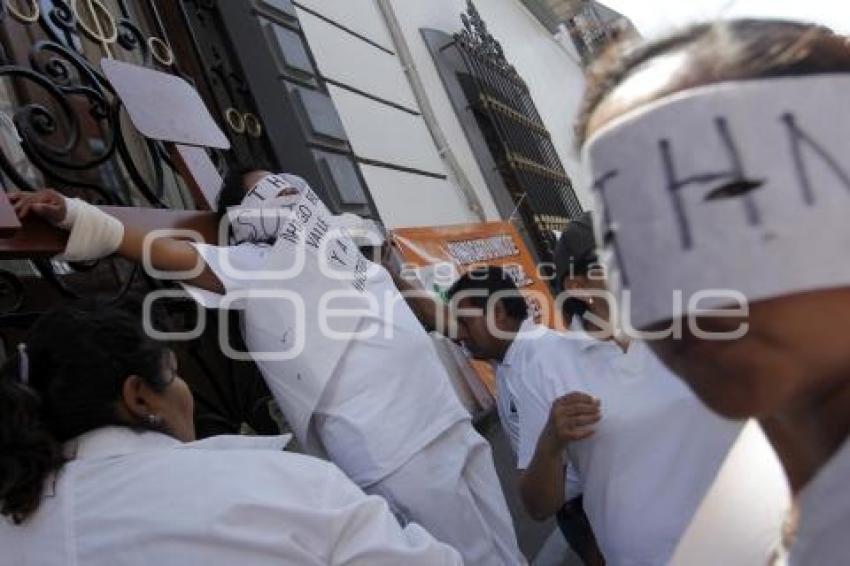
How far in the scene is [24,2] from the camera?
2.29m

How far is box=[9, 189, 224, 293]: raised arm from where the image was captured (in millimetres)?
1581

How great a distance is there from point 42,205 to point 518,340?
1339mm

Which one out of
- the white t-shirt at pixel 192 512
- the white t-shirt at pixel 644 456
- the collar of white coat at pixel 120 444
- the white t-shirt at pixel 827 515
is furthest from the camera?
the white t-shirt at pixel 644 456

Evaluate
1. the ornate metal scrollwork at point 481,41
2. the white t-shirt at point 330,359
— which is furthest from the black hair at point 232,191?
the ornate metal scrollwork at point 481,41

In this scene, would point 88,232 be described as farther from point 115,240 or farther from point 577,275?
point 577,275

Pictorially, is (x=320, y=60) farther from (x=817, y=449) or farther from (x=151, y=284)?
(x=817, y=449)

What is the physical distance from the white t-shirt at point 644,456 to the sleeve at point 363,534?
→ 460 mm

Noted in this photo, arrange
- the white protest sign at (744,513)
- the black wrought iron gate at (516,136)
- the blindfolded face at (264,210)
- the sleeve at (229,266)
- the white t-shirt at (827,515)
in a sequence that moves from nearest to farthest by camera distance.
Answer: the white t-shirt at (827,515) < the white protest sign at (744,513) < the sleeve at (229,266) < the blindfolded face at (264,210) < the black wrought iron gate at (516,136)

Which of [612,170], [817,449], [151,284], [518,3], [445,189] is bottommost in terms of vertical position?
[817,449]

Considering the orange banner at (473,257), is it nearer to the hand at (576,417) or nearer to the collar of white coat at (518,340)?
the collar of white coat at (518,340)

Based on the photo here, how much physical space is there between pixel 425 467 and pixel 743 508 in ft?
3.85

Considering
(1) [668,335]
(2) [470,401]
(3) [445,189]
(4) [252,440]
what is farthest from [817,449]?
(3) [445,189]

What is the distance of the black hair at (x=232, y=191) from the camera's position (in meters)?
2.14

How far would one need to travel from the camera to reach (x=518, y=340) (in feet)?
7.13
